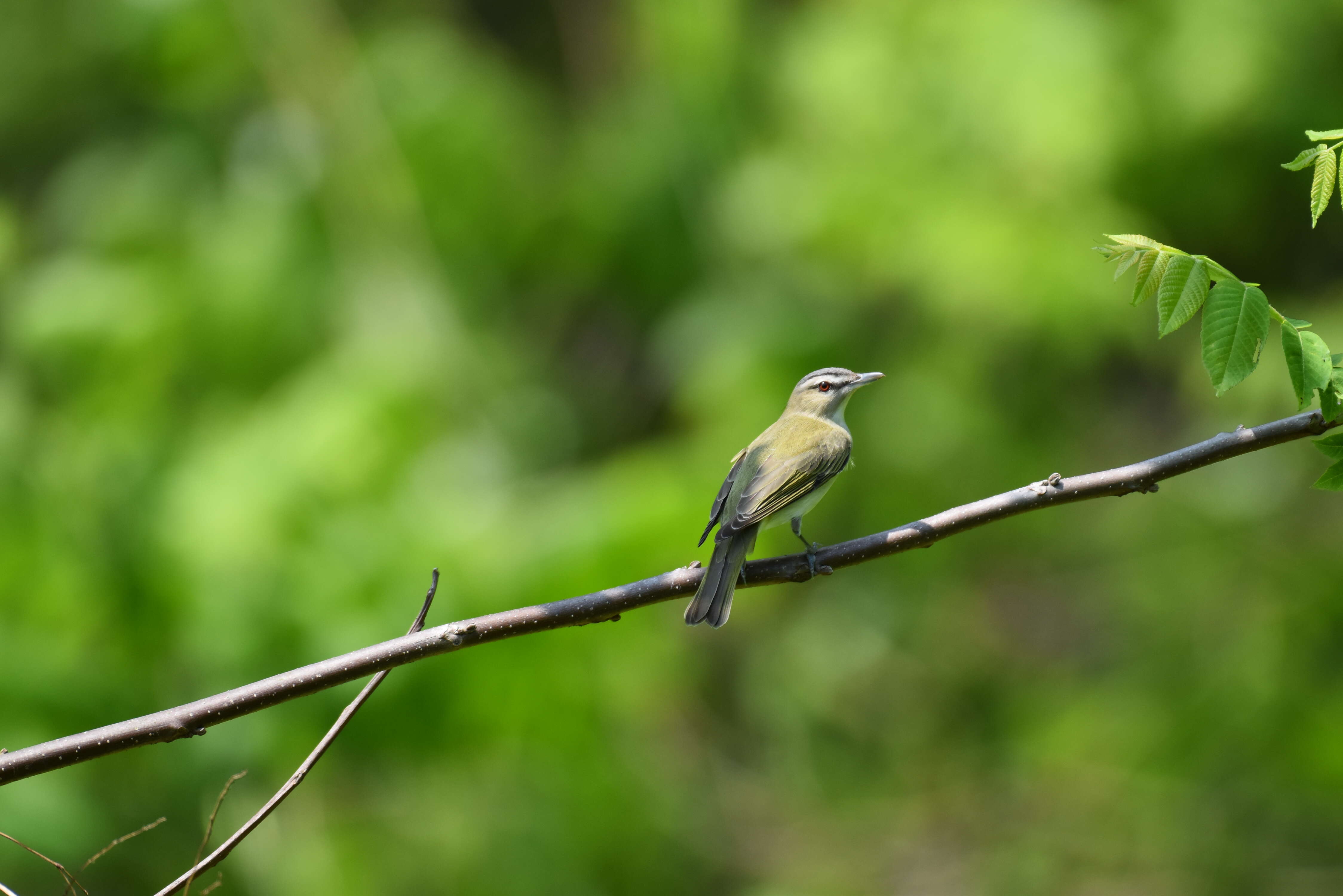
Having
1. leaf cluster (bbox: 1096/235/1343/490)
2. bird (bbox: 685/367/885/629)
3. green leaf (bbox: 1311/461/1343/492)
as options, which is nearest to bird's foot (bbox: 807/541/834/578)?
bird (bbox: 685/367/885/629)

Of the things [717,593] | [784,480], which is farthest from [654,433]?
[717,593]

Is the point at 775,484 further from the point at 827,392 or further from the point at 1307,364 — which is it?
the point at 1307,364

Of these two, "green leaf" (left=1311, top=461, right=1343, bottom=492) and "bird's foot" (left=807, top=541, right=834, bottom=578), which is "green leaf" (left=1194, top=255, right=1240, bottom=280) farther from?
"bird's foot" (left=807, top=541, right=834, bottom=578)

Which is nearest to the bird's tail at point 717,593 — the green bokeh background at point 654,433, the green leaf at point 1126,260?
the green leaf at point 1126,260

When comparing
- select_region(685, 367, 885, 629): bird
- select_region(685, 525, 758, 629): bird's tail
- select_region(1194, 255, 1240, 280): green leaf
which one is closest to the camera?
select_region(1194, 255, 1240, 280): green leaf

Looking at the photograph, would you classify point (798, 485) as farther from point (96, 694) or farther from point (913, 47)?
point (913, 47)

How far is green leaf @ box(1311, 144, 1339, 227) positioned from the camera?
2.15 meters

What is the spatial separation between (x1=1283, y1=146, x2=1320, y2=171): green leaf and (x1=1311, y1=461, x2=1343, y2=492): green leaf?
0.64 meters

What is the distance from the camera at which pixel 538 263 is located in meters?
9.96

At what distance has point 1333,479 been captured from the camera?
90.7 inches

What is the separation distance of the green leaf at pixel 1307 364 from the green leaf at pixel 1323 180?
0.24 m

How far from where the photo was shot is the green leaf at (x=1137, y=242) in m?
2.25

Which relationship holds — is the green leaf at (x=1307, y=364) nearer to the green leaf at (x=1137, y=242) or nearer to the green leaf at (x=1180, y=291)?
the green leaf at (x=1180, y=291)

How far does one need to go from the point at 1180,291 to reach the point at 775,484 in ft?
6.67
